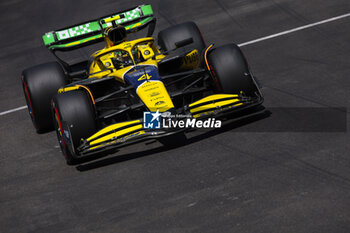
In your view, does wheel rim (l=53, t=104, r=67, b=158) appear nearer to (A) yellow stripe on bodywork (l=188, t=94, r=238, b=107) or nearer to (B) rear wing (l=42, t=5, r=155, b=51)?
(A) yellow stripe on bodywork (l=188, t=94, r=238, b=107)

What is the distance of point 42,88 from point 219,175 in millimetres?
4636

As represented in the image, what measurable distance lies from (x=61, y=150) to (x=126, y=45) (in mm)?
2419

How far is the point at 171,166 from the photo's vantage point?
9.14 metres

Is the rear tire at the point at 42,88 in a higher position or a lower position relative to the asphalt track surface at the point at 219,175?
higher

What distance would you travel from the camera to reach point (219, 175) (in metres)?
8.43

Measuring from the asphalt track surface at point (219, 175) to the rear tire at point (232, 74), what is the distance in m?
0.55

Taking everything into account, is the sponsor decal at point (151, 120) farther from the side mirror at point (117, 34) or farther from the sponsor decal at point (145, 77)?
the side mirror at point (117, 34)

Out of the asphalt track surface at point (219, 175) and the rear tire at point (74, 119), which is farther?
the rear tire at point (74, 119)

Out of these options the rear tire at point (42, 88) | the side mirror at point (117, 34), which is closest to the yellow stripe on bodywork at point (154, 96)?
the rear tire at point (42, 88)

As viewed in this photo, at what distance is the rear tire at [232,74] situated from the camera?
10.4 meters

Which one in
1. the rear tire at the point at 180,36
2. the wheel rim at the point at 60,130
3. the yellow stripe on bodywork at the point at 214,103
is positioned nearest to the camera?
the yellow stripe on bodywork at the point at 214,103

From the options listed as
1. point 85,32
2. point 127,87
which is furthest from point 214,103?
point 85,32

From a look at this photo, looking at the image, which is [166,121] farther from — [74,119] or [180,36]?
[180,36]

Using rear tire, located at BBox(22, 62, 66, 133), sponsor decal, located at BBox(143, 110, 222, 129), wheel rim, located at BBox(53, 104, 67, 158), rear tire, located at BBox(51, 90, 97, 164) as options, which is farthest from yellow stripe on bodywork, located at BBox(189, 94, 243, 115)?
rear tire, located at BBox(22, 62, 66, 133)
